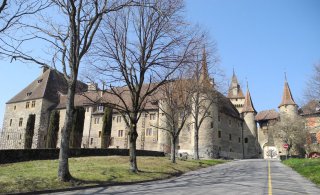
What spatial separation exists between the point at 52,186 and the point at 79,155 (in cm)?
1327

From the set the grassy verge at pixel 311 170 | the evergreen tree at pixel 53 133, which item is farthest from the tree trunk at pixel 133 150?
the evergreen tree at pixel 53 133

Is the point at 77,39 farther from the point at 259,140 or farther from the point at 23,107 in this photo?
the point at 259,140

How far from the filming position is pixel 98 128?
54.8 meters

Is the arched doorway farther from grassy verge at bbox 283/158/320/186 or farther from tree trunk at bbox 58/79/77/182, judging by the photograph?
tree trunk at bbox 58/79/77/182

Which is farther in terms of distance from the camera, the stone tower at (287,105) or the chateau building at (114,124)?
the stone tower at (287,105)

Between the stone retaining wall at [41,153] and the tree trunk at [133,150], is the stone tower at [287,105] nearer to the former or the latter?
the stone retaining wall at [41,153]

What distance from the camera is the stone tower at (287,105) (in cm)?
6709

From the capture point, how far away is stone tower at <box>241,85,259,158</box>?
71.1 metres

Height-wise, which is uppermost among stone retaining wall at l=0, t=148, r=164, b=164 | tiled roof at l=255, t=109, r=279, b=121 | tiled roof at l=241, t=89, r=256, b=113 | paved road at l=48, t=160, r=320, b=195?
tiled roof at l=241, t=89, r=256, b=113

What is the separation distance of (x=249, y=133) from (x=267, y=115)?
8585 millimetres

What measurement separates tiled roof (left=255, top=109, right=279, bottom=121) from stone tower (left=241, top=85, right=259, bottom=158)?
427cm

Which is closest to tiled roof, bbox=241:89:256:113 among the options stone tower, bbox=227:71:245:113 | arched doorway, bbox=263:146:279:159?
stone tower, bbox=227:71:245:113

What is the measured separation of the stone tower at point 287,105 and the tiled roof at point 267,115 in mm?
5300

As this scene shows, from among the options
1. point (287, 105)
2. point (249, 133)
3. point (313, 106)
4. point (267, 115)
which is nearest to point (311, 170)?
point (313, 106)
